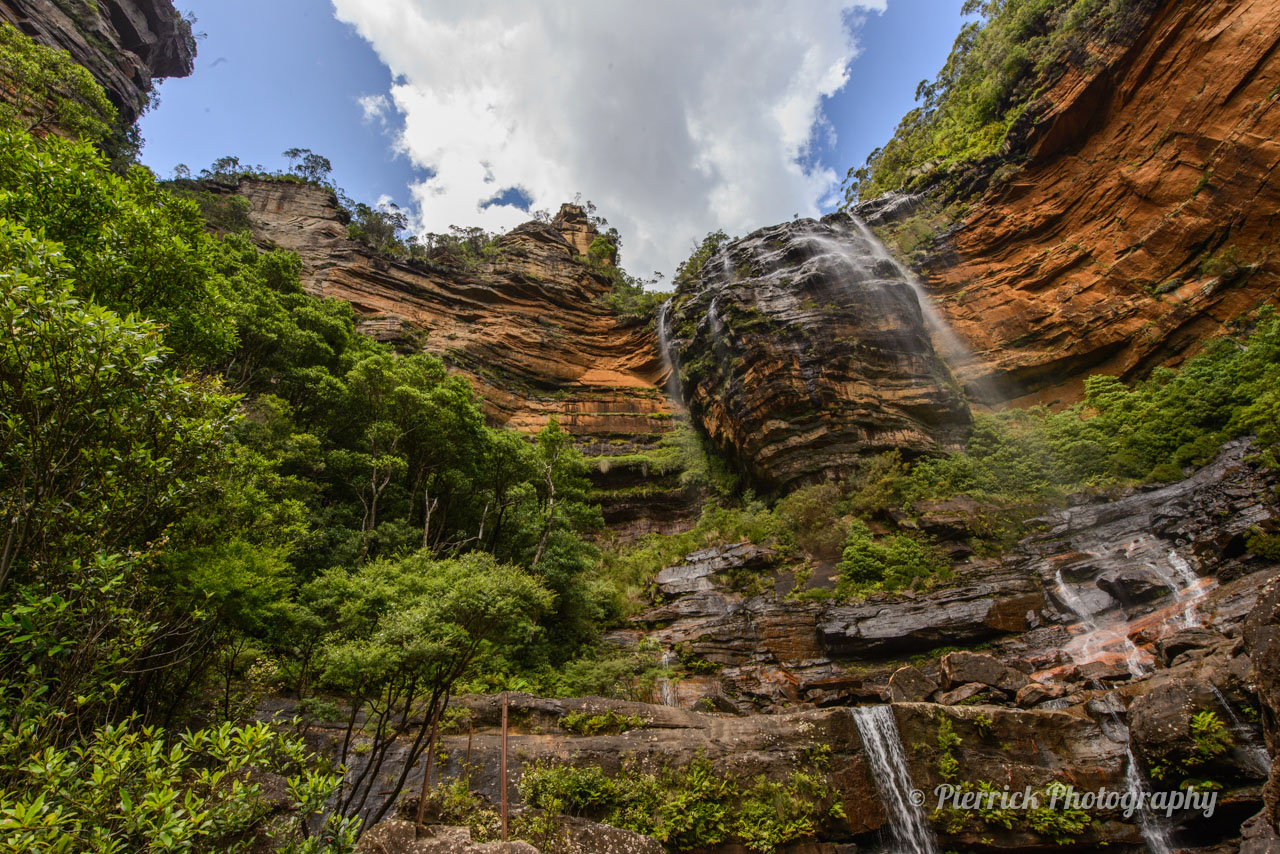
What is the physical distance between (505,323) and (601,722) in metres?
24.5

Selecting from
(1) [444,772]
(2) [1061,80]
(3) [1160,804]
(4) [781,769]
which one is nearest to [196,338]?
(1) [444,772]

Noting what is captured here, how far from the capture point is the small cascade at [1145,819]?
6887 millimetres

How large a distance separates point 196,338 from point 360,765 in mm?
6469

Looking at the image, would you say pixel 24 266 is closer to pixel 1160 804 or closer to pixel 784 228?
pixel 1160 804

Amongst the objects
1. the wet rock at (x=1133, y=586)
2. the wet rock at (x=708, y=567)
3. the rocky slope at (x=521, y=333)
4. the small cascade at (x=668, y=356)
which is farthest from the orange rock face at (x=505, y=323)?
the wet rock at (x=1133, y=586)

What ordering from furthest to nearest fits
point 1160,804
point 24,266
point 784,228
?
point 784,228 < point 1160,804 < point 24,266

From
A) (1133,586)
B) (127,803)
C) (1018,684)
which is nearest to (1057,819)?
(1018,684)

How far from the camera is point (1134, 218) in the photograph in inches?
732

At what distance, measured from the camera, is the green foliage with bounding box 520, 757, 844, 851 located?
7.12 m

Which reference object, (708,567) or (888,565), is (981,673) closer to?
(888,565)

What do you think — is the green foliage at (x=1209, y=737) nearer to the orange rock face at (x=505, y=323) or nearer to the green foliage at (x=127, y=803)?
the green foliage at (x=127, y=803)

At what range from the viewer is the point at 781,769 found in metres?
7.71

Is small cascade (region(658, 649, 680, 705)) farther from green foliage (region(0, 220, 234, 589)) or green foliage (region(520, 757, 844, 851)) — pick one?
green foliage (region(0, 220, 234, 589))

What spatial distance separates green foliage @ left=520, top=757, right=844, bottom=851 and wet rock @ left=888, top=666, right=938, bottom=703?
3322mm
